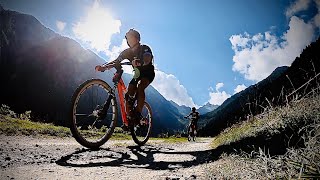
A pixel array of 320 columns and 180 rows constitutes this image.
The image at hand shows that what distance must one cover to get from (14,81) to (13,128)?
148631mm

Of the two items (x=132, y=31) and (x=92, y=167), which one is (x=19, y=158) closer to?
(x=92, y=167)

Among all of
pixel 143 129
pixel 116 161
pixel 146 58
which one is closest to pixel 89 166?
pixel 116 161

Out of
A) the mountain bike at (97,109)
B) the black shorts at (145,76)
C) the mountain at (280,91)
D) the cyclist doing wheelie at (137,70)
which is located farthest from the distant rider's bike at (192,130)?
the black shorts at (145,76)

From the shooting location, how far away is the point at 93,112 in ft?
22.7

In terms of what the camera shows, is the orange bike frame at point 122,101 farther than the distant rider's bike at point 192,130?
No

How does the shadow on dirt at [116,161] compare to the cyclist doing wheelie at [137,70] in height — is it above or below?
below

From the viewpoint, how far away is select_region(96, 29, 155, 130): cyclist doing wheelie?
7359 millimetres

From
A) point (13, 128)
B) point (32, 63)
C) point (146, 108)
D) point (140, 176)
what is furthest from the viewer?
point (32, 63)

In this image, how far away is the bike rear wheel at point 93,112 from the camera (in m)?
6.34

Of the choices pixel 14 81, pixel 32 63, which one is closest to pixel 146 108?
pixel 14 81

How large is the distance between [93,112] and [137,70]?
154cm

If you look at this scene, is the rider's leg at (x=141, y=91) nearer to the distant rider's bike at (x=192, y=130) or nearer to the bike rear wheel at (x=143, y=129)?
the bike rear wheel at (x=143, y=129)

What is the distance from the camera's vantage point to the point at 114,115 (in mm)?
7316

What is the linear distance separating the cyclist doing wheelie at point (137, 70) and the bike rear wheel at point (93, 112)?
1.48 ft
